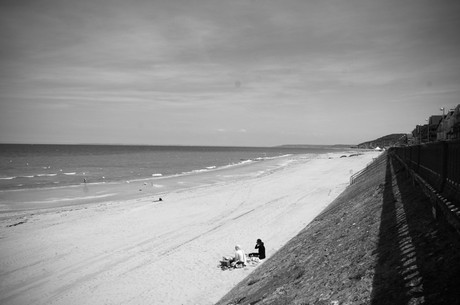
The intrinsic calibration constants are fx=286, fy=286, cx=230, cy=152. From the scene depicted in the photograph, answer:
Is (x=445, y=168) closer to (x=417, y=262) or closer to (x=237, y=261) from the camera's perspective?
(x=417, y=262)

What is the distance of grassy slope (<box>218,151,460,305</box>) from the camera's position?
4922mm

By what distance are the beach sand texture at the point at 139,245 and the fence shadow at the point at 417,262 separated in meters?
7.12

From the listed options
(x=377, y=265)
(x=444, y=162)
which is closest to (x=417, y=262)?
(x=377, y=265)

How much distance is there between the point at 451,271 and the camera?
472 cm

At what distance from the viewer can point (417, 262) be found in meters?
5.53

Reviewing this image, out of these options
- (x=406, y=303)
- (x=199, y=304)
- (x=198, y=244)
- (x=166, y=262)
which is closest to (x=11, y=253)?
(x=166, y=262)

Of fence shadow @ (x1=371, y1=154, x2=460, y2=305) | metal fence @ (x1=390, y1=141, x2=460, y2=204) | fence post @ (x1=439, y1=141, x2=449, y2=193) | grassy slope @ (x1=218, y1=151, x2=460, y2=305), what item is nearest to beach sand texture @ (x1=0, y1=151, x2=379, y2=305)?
grassy slope @ (x1=218, y1=151, x2=460, y2=305)

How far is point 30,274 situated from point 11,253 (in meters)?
4.22

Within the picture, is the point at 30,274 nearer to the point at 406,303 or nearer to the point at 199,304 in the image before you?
the point at 199,304

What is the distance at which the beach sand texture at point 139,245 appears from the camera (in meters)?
12.6

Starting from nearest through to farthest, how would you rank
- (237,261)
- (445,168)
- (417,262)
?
(417,262) < (445,168) < (237,261)

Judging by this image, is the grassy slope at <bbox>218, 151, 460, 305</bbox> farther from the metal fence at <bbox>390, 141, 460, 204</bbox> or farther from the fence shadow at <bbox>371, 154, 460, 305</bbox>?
the metal fence at <bbox>390, 141, 460, 204</bbox>

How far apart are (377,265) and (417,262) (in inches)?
39.1

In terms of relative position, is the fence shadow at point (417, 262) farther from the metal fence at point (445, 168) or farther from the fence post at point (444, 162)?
the fence post at point (444, 162)
